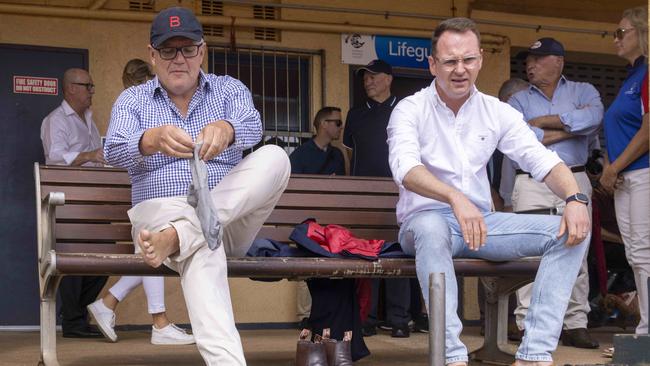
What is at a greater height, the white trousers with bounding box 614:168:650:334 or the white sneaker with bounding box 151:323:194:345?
the white trousers with bounding box 614:168:650:334

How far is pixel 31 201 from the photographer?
789cm

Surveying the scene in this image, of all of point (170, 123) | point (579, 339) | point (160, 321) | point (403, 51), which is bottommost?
point (579, 339)

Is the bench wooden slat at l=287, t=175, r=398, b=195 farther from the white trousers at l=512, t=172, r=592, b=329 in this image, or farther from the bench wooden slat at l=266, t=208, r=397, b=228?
the white trousers at l=512, t=172, r=592, b=329

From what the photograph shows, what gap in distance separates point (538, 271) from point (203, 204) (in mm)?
1412

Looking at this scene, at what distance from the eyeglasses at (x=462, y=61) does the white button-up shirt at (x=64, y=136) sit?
3505 millimetres

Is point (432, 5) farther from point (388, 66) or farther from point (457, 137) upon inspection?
point (457, 137)

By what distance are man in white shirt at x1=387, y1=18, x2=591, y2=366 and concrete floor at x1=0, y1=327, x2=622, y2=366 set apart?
1.22 m

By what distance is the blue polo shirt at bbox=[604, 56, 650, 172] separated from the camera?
600 centimetres

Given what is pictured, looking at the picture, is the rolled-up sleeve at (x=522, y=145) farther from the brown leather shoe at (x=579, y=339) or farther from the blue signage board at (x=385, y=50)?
the blue signage board at (x=385, y=50)

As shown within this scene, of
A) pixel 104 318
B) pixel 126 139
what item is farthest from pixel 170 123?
pixel 104 318

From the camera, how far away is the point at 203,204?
379 centimetres

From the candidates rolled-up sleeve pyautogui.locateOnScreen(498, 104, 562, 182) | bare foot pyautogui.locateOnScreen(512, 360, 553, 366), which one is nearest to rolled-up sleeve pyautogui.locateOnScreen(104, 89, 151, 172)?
rolled-up sleeve pyautogui.locateOnScreen(498, 104, 562, 182)

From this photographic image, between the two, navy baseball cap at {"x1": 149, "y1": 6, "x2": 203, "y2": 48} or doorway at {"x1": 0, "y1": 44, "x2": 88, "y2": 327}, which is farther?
doorway at {"x1": 0, "y1": 44, "x2": 88, "y2": 327}

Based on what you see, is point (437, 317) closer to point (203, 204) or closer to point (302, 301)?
point (203, 204)
